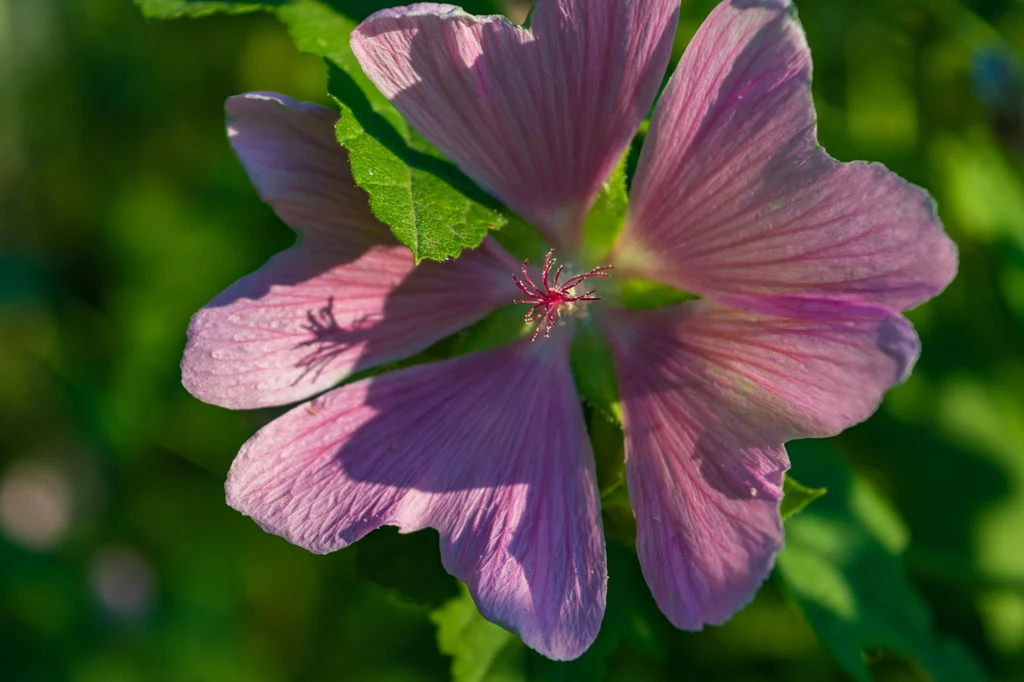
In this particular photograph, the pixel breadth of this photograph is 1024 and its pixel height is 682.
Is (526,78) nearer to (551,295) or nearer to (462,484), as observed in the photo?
(551,295)

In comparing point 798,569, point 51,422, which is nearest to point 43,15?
point 51,422

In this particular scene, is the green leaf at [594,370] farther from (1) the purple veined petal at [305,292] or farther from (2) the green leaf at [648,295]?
(1) the purple veined petal at [305,292]

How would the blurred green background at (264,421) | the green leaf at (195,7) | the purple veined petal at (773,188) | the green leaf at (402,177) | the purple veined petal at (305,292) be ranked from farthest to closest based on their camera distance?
the blurred green background at (264,421)
the green leaf at (195,7)
the purple veined petal at (305,292)
the green leaf at (402,177)
the purple veined petal at (773,188)

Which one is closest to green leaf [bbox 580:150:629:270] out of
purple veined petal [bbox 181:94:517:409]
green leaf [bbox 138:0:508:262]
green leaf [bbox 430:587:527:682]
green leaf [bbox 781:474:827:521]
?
green leaf [bbox 138:0:508:262]

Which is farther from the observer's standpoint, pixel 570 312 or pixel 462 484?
pixel 570 312

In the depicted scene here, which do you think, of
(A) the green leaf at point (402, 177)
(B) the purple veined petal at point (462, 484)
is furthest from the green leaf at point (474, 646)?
(A) the green leaf at point (402, 177)

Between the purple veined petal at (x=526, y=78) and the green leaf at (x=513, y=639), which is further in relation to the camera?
the green leaf at (x=513, y=639)

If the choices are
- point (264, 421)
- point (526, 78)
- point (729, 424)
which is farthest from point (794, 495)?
point (264, 421)
